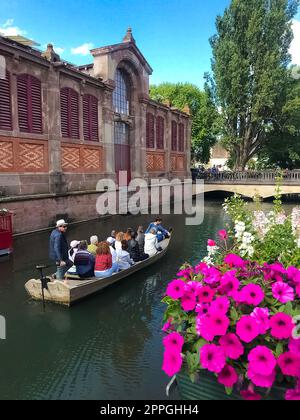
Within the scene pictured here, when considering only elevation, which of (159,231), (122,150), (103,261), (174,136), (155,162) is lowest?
(103,261)

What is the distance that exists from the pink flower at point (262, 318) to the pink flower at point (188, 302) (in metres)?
0.59

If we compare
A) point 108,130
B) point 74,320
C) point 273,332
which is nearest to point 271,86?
point 108,130

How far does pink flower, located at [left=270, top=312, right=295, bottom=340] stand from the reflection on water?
2.95 meters

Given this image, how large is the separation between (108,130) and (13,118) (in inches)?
292

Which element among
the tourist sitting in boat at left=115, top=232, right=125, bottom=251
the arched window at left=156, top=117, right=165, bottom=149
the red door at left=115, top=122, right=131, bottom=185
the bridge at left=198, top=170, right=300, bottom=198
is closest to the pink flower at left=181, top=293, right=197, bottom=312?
the tourist sitting in boat at left=115, top=232, right=125, bottom=251

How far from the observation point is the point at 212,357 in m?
2.96

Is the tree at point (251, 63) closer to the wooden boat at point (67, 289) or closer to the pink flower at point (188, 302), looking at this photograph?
the wooden boat at point (67, 289)

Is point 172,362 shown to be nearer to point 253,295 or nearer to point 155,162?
point 253,295

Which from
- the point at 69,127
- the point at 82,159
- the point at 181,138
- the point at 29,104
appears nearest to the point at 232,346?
the point at 29,104

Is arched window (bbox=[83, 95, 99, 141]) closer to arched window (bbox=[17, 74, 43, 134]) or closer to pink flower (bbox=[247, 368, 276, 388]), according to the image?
arched window (bbox=[17, 74, 43, 134])

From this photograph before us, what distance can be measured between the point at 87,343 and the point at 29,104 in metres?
13.3

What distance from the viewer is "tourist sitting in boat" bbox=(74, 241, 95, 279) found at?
8555 mm

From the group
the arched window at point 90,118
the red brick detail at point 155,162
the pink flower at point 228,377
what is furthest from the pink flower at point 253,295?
the red brick detail at point 155,162
